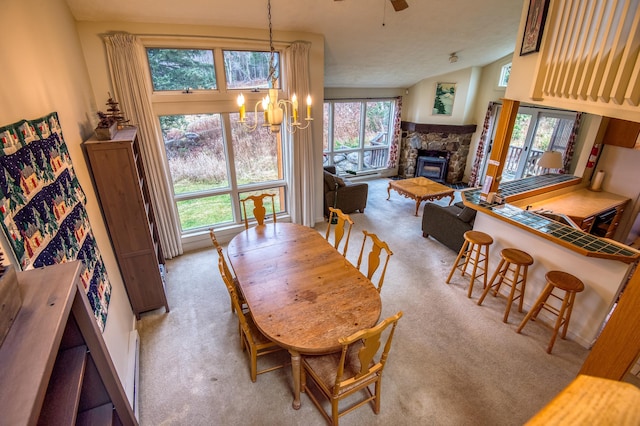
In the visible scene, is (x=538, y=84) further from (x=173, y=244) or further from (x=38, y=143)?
(x=173, y=244)

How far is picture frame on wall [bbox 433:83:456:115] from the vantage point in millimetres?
6832

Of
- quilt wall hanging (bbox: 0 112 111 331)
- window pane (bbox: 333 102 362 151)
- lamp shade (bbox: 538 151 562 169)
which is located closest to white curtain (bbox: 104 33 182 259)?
quilt wall hanging (bbox: 0 112 111 331)

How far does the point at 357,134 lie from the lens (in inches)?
289

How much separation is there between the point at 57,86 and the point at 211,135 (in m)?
2.05

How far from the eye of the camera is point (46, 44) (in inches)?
82.7

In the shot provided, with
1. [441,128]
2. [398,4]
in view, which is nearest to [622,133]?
[441,128]

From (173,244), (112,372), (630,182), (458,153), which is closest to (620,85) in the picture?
(630,182)

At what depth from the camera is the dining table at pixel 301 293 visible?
6.55 ft

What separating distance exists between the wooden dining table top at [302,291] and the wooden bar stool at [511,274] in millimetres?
1657

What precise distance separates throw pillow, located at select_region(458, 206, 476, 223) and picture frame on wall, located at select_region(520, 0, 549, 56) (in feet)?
6.24

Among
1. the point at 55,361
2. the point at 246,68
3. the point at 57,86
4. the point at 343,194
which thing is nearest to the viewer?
the point at 55,361

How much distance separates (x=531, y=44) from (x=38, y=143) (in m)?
3.80

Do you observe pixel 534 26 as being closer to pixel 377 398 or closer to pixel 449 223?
pixel 449 223

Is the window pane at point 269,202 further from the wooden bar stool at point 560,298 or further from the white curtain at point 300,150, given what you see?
the wooden bar stool at point 560,298
